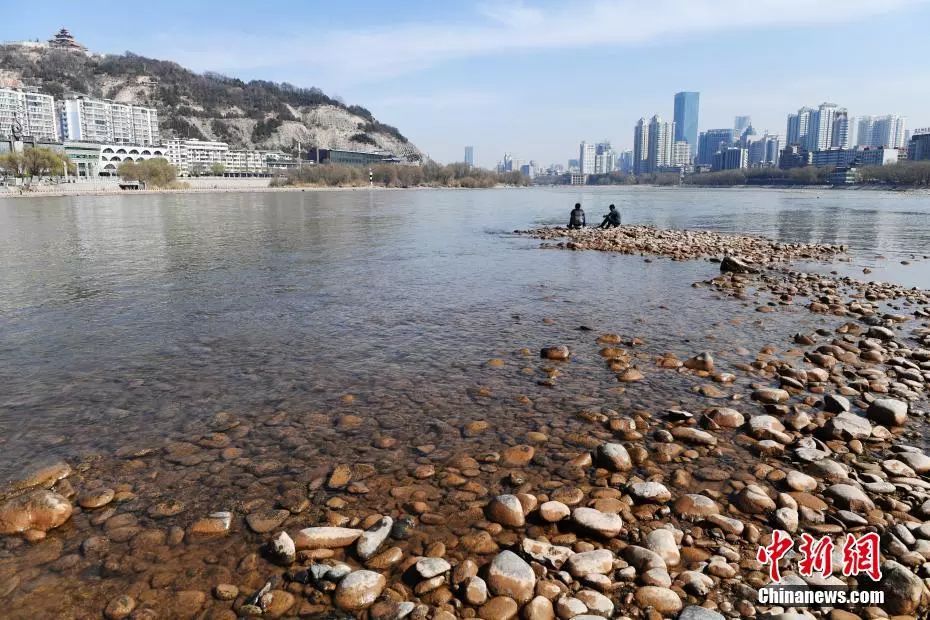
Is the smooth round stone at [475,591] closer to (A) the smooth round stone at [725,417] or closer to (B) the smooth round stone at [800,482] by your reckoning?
(B) the smooth round stone at [800,482]

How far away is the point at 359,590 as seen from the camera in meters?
3.98

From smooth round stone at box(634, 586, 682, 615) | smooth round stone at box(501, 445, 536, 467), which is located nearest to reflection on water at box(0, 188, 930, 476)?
smooth round stone at box(501, 445, 536, 467)

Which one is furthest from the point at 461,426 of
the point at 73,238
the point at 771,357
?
the point at 73,238

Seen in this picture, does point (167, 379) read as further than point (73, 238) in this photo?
No

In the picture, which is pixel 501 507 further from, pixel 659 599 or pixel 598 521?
pixel 659 599

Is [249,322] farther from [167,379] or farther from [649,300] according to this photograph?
[649,300]

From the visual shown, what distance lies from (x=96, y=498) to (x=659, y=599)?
15.6 feet

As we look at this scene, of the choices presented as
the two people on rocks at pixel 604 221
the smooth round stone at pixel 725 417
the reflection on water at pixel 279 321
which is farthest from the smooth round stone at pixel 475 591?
the two people on rocks at pixel 604 221

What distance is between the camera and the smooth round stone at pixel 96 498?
514 cm

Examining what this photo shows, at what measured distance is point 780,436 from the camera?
6.40 metres

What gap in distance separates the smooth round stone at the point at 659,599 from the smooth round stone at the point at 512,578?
72 centimetres

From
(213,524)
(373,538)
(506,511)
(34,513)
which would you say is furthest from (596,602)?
(34,513)

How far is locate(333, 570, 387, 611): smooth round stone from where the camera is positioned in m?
3.91

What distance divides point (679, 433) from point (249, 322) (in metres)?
8.85
